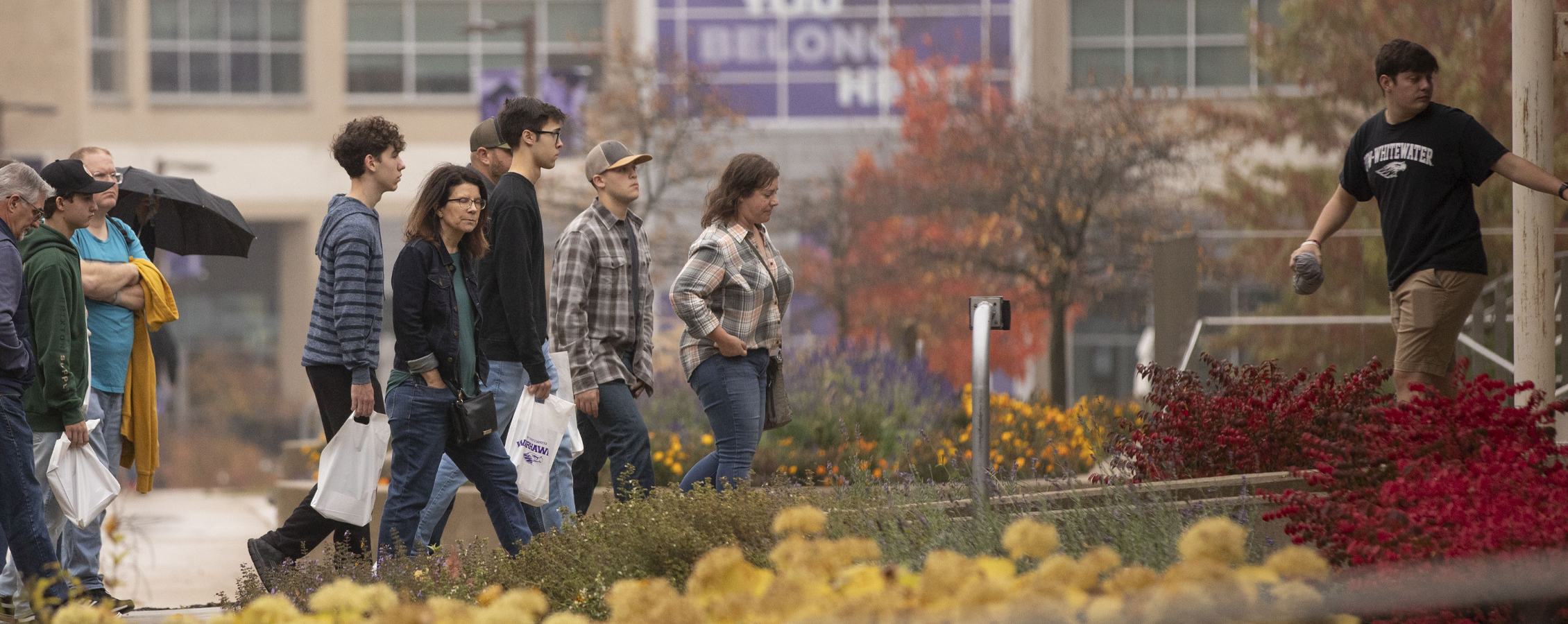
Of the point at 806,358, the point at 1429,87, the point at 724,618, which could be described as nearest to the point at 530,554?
the point at 724,618

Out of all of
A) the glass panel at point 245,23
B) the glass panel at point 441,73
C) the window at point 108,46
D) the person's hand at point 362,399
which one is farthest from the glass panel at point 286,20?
the person's hand at point 362,399

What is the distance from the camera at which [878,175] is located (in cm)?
2266

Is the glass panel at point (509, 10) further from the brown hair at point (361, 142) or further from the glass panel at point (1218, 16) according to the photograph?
the brown hair at point (361, 142)

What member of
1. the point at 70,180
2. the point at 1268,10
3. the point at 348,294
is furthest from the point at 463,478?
the point at 1268,10

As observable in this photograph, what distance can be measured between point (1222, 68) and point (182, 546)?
28343 mm

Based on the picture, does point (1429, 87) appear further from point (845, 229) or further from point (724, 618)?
point (845, 229)

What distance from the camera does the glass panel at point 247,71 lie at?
39.7 m

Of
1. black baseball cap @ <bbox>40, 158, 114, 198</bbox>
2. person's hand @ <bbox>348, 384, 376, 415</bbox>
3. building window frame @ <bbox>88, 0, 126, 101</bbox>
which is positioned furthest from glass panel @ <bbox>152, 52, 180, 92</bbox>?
person's hand @ <bbox>348, 384, 376, 415</bbox>

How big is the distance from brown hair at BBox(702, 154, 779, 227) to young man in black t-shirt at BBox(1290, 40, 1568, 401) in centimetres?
200

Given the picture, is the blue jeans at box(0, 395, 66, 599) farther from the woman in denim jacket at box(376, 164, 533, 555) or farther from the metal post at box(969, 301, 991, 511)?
the metal post at box(969, 301, 991, 511)

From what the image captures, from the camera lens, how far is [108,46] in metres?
39.3

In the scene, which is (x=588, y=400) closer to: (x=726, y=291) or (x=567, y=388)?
(x=567, y=388)

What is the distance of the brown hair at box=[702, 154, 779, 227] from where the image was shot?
5824 millimetres

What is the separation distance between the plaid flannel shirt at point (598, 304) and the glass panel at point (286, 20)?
1436 inches
